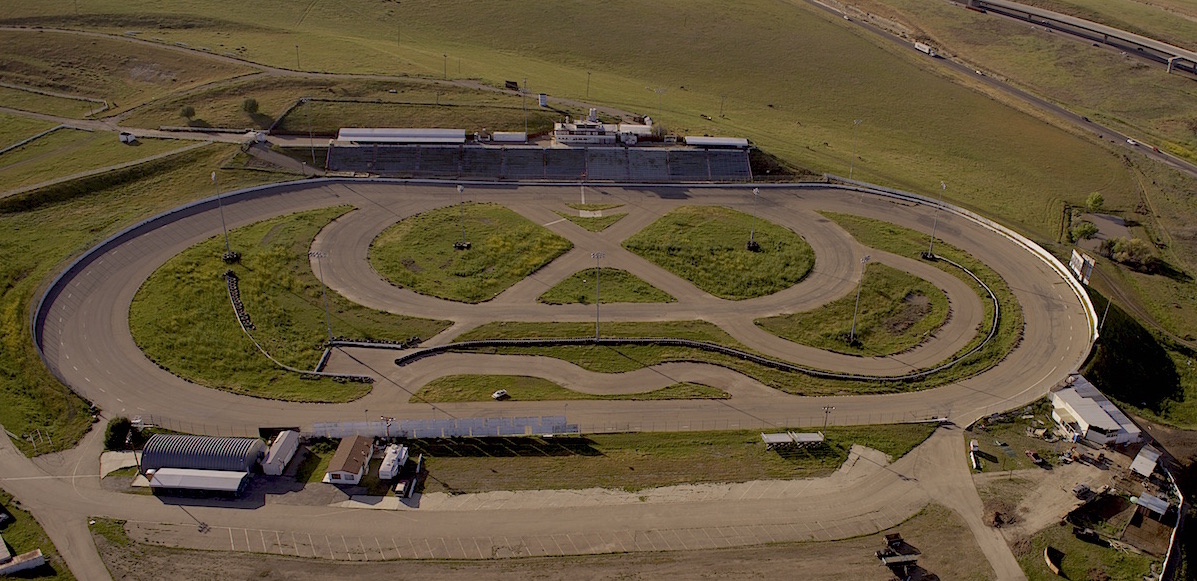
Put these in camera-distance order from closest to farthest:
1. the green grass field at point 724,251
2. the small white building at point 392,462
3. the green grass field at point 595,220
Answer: the small white building at point 392,462
the green grass field at point 724,251
the green grass field at point 595,220

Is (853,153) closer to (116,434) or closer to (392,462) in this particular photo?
(392,462)

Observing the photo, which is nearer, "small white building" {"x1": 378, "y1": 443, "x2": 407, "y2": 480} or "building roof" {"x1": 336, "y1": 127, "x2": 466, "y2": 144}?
"small white building" {"x1": 378, "y1": 443, "x2": 407, "y2": 480}

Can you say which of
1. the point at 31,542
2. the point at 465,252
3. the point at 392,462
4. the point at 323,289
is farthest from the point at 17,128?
the point at 392,462

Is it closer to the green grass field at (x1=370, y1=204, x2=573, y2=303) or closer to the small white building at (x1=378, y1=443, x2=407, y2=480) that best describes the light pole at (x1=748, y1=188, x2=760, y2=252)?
the green grass field at (x1=370, y1=204, x2=573, y2=303)

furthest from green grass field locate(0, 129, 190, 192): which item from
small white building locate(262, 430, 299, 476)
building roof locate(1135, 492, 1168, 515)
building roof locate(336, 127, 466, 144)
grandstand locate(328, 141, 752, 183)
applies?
building roof locate(1135, 492, 1168, 515)

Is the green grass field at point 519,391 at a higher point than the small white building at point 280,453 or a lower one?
higher

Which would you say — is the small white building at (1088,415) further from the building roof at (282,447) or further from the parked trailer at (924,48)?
the parked trailer at (924,48)

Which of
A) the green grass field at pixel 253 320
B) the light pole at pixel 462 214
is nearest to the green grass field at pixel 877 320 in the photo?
the light pole at pixel 462 214

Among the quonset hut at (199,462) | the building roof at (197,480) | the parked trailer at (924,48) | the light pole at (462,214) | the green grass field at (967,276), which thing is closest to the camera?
the building roof at (197,480)
